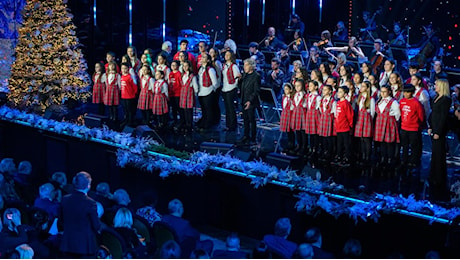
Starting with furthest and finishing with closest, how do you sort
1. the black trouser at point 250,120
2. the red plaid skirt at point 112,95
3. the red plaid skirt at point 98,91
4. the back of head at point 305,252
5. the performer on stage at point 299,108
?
the red plaid skirt at point 98,91 < the red plaid skirt at point 112,95 < the black trouser at point 250,120 < the performer on stage at point 299,108 < the back of head at point 305,252

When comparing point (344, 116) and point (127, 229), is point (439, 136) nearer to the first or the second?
point (344, 116)

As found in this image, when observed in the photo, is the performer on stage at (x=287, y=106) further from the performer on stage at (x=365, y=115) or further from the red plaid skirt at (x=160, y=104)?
the red plaid skirt at (x=160, y=104)

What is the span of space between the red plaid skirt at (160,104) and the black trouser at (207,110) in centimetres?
64

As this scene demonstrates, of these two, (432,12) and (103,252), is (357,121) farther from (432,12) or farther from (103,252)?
(432,12)

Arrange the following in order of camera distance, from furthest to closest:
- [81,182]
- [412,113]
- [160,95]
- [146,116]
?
[146,116], [160,95], [412,113], [81,182]

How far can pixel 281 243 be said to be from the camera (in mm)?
7383

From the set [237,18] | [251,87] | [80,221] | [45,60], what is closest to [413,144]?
[251,87]

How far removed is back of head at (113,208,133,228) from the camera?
8039 mm

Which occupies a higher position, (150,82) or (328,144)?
(150,82)

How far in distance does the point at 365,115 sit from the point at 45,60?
24.4ft

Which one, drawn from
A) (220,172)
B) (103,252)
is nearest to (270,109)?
(220,172)

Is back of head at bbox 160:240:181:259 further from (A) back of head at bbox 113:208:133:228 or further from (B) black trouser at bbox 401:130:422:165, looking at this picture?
(B) black trouser at bbox 401:130:422:165

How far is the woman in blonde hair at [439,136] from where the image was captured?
10.2 metres

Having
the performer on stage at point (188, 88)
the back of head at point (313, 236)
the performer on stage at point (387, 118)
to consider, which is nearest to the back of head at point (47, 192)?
the back of head at point (313, 236)
